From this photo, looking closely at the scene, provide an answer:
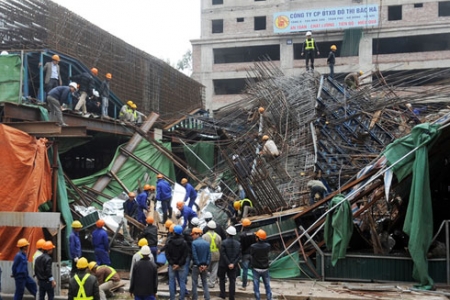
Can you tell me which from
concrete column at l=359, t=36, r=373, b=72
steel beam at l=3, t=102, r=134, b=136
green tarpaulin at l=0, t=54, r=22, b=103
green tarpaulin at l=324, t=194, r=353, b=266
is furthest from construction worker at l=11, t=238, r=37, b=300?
concrete column at l=359, t=36, r=373, b=72

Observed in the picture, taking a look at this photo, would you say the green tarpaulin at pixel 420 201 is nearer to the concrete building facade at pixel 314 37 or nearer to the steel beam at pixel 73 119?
the steel beam at pixel 73 119

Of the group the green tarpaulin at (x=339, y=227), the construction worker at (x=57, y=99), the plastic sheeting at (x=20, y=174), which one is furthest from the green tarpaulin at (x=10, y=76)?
the green tarpaulin at (x=339, y=227)

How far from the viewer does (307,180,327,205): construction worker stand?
13523 mm

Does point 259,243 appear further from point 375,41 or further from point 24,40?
point 375,41

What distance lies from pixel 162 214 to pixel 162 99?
15.5 m

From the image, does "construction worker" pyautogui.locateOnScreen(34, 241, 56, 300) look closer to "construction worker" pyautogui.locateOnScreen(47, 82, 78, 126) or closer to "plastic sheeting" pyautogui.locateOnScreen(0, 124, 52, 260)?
"plastic sheeting" pyautogui.locateOnScreen(0, 124, 52, 260)

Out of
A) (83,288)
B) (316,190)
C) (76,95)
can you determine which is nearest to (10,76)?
(76,95)

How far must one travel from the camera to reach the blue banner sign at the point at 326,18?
4288 cm

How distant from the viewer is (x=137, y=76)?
90.1 feet

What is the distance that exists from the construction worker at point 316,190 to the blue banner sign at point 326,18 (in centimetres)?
3263

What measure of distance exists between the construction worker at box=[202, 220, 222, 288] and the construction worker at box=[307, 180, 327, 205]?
11.4 feet

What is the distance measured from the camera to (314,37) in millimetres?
44844

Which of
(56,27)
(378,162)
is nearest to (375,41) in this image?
(56,27)

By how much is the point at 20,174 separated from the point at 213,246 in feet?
16.6
